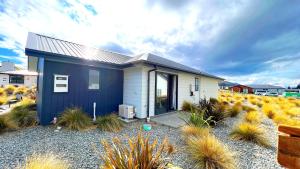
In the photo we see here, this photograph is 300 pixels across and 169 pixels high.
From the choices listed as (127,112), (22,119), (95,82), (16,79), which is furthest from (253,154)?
(16,79)

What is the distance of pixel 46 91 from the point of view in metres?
5.60

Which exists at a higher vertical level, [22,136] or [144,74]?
[144,74]

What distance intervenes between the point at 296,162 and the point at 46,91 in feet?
23.1

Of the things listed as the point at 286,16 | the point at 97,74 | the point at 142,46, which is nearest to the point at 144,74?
the point at 97,74

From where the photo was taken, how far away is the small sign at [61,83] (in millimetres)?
5855

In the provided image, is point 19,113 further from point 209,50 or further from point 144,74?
point 209,50

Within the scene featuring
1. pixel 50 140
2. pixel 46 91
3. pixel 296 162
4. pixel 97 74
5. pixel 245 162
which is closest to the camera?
pixel 296 162

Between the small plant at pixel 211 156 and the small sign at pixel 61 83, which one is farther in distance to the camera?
the small sign at pixel 61 83

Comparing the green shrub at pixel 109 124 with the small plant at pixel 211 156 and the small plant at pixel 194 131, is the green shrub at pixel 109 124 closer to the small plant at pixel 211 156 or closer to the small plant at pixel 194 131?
the small plant at pixel 194 131

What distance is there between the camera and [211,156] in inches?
114

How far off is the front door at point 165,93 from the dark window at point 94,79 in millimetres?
3314

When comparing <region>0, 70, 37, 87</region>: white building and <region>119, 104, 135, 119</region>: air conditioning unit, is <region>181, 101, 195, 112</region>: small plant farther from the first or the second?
<region>0, 70, 37, 87</region>: white building

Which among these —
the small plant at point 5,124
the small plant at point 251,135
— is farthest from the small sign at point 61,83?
the small plant at point 251,135

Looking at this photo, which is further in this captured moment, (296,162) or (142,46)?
(142,46)
